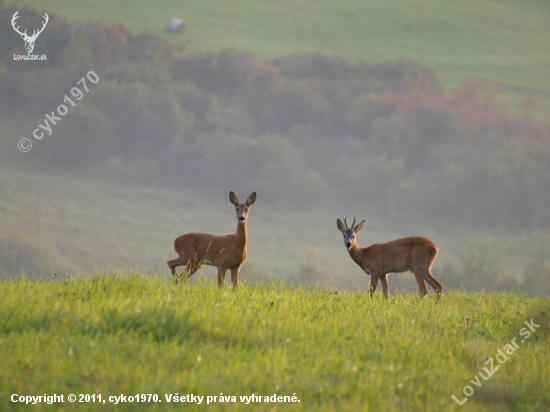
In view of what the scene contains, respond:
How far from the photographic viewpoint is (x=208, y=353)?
837 centimetres

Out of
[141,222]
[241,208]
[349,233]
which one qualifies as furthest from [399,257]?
[141,222]

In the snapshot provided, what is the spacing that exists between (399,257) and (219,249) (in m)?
3.62

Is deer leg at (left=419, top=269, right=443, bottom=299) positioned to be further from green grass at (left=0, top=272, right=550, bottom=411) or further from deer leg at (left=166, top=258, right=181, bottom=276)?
deer leg at (left=166, top=258, right=181, bottom=276)

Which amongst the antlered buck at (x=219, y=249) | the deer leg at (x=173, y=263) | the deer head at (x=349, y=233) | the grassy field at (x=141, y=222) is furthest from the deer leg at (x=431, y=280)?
the grassy field at (x=141, y=222)

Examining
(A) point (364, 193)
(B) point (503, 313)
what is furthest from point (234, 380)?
(A) point (364, 193)

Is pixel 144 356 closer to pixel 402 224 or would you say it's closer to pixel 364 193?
pixel 402 224

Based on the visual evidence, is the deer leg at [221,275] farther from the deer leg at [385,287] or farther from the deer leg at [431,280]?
the deer leg at [431,280]

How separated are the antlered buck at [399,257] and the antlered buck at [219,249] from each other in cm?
225

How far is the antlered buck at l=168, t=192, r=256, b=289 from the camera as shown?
13.3 metres

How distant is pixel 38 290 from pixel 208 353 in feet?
11.2

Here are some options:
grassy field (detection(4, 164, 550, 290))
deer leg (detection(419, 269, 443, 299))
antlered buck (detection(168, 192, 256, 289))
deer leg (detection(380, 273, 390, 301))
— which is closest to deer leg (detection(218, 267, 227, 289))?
antlered buck (detection(168, 192, 256, 289))

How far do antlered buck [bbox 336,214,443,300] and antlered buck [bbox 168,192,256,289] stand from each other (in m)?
2.25

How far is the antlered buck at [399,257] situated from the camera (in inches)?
565

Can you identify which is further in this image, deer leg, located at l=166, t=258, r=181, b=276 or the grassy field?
the grassy field
